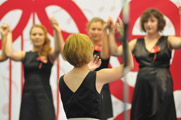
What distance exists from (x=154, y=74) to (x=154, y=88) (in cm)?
12

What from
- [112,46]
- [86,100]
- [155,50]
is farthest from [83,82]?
[155,50]

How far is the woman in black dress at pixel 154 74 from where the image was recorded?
2783 millimetres

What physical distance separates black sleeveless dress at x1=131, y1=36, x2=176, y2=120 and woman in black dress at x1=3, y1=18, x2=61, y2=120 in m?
0.96

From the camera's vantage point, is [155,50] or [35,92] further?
[35,92]

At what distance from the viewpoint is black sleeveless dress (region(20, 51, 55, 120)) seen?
11.0ft

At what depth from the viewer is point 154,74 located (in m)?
2.82

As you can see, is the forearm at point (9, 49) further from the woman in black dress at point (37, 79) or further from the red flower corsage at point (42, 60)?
the red flower corsage at point (42, 60)

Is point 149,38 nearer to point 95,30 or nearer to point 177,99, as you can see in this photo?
point 95,30

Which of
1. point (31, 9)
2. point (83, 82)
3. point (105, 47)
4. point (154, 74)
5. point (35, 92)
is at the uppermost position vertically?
point (31, 9)

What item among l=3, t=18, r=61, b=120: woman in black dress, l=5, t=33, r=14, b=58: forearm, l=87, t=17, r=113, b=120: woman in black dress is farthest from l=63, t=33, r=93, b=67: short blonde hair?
l=5, t=33, r=14, b=58: forearm

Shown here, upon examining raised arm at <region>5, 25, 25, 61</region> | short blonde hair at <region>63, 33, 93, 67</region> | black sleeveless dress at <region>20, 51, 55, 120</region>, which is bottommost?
black sleeveless dress at <region>20, 51, 55, 120</region>

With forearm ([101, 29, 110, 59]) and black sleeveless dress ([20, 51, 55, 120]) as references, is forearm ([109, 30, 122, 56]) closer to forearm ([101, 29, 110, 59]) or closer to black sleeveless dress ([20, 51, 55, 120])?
forearm ([101, 29, 110, 59])

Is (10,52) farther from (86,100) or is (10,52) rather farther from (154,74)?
(86,100)

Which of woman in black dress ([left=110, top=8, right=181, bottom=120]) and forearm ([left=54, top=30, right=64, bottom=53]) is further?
forearm ([left=54, top=30, right=64, bottom=53])
